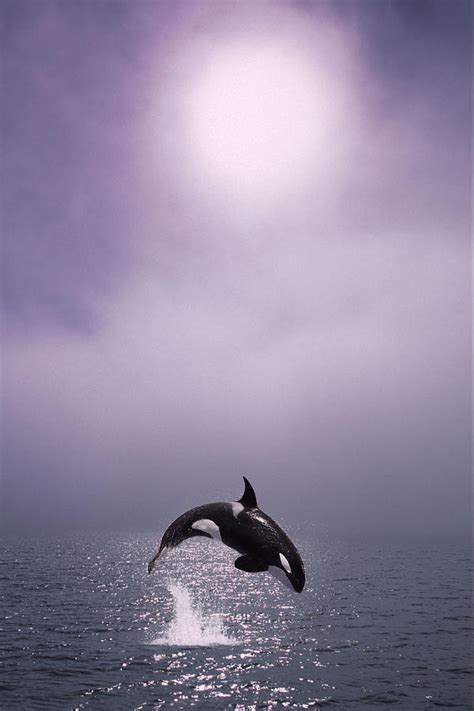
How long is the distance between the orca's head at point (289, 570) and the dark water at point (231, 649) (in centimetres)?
1252

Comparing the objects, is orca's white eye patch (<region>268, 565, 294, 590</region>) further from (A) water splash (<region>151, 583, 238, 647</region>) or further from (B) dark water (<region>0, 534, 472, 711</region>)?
(A) water splash (<region>151, 583, 238, 647</region>)

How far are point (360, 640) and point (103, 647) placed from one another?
2088cm

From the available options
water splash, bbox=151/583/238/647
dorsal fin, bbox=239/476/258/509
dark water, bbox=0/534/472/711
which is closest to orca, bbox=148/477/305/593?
dorsal fin, bbox=239/476/258/509

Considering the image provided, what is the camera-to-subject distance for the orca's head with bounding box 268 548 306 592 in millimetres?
17237

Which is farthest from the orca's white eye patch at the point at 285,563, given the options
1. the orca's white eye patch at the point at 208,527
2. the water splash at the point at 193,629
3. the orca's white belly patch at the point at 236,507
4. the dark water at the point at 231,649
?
the water splash at the point at 193,629

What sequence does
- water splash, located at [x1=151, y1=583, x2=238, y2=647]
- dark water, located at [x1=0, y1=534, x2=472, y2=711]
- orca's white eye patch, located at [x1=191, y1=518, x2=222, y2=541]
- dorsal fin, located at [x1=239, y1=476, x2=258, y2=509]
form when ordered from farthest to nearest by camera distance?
water splash, located at [x1=151, y1=583, x2=238, y2=647]
dark water, located at [x1=0, y1=534, x2=472, y2=711]
dorsal fin, located at [x1=239, y1=476, x2=258, y2=509]
orca's white eye patch, located at [x1=191, y1=518, x2=222, y2=541]

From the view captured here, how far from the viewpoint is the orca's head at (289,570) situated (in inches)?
679

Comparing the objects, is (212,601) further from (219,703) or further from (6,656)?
(219,703)

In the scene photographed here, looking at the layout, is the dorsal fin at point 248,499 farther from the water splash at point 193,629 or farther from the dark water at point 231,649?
the water splash at point 193,629

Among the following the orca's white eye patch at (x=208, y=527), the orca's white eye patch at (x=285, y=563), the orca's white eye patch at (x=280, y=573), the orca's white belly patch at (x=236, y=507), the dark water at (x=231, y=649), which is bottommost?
the dark water at (x=231, y=649)

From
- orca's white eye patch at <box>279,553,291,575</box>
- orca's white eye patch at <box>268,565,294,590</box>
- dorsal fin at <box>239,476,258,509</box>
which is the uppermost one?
dorsal fin at <box>239,476,258,509</box>

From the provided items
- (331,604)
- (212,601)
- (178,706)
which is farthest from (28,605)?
(178,706)

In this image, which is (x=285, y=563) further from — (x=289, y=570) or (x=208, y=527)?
(x=208, y=527)

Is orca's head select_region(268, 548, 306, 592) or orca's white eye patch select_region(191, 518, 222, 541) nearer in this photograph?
orca's head select_region(268, 548, 306, 592)
